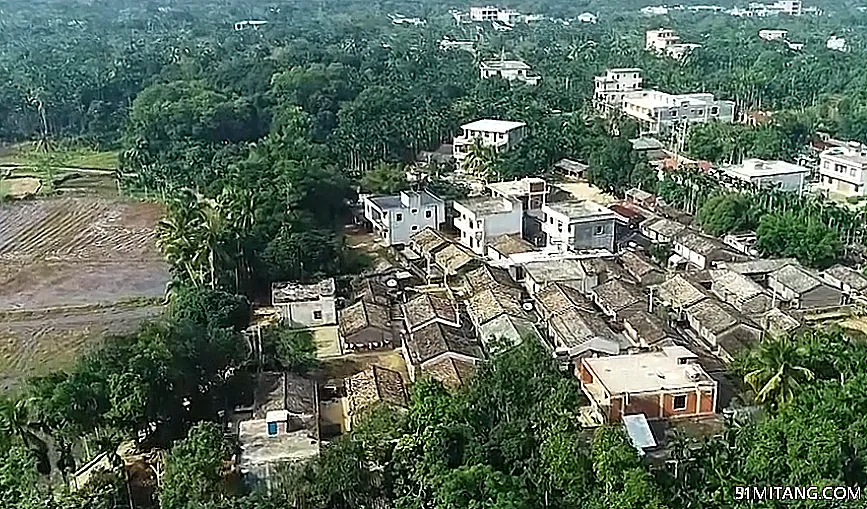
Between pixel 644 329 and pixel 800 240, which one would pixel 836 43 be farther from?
pixel 644 329

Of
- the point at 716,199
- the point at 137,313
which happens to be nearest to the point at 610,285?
the point at 716,199

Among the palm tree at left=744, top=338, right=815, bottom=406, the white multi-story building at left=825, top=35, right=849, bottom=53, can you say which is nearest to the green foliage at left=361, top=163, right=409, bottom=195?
the palm tree at left=744, top=338, right=815, bottom=406

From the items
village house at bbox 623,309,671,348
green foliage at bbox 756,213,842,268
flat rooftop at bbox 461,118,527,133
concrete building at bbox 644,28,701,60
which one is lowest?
village house at bbox 623,309,671,348

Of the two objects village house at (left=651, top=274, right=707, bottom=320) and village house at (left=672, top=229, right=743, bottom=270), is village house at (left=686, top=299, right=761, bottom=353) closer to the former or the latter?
village house at (left=651, top=274, right=707, bottom=320)

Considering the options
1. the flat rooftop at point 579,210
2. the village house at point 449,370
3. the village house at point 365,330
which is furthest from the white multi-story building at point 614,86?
the village house at point 449,370

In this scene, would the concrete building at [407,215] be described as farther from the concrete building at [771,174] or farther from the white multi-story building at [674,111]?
the white multi-story building at [674,111]
